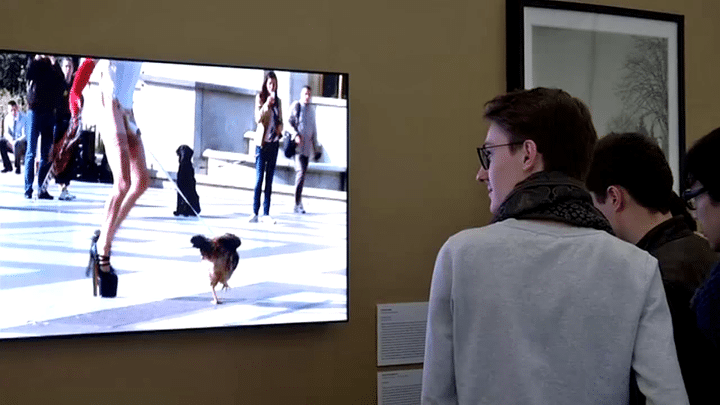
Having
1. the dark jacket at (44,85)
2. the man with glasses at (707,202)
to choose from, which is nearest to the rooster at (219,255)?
the dark jacket at (44,85)

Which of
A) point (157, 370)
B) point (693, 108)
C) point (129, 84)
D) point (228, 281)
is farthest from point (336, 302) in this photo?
point (693, 108)

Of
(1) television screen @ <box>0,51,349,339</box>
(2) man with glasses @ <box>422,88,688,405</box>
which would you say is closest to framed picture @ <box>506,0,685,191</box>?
(1) television screen @ <box>0,51,349,339</box>

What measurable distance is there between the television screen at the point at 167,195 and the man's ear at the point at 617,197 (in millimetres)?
1052

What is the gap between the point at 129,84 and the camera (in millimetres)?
2520

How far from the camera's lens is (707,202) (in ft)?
4.98

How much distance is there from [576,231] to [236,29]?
167 cm

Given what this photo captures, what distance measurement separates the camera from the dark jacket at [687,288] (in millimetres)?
1505

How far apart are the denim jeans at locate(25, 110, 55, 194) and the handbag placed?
749 mm

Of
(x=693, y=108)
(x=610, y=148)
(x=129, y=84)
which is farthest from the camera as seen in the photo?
(x=693, y=108)

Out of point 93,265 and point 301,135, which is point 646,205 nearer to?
point 301,135

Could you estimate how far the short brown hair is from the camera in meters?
1.51

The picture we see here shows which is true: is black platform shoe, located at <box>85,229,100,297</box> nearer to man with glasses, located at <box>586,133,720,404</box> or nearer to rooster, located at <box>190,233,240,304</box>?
rooster, located at <box>190,233,240,304</box>

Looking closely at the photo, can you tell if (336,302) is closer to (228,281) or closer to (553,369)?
(228,281)

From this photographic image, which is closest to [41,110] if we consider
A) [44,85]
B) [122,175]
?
[44,85]
